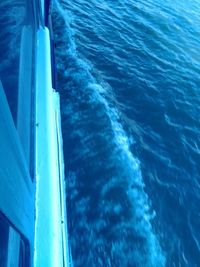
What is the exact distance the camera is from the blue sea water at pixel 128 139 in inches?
178

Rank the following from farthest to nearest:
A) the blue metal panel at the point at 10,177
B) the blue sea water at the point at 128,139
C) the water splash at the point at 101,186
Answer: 1. the blue sea water at the point at 128,139
2. the water splash at the point at 101,186
3. the blue metal panel at the point at 10,177

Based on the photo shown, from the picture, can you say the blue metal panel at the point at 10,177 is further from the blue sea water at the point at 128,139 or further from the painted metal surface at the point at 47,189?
the blue sea water at the point at 128,139

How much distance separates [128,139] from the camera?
20.2ft

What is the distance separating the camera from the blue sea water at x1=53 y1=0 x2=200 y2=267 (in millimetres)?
4512

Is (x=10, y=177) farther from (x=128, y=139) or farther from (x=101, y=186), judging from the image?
(x=128, y=139)

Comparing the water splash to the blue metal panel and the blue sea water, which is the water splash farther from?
the blue metal panel

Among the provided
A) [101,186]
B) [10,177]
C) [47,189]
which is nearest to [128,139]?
[101,186]

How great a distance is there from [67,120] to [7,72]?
3.24 m

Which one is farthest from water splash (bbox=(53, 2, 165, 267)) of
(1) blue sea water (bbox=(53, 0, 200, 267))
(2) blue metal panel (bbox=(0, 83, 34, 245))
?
(2) blue metal panel (bbox=(0, 83, 34, 245))

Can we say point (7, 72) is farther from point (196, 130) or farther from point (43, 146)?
point (196, 130)

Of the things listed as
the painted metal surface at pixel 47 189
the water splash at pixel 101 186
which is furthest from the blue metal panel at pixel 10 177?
the water splash at pixel 101 186

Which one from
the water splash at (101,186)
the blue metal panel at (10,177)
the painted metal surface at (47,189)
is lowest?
the water splash at (101,186)

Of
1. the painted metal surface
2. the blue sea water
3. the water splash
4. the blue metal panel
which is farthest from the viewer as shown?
the blue sea water

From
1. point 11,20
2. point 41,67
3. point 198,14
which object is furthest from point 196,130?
point 198,14
